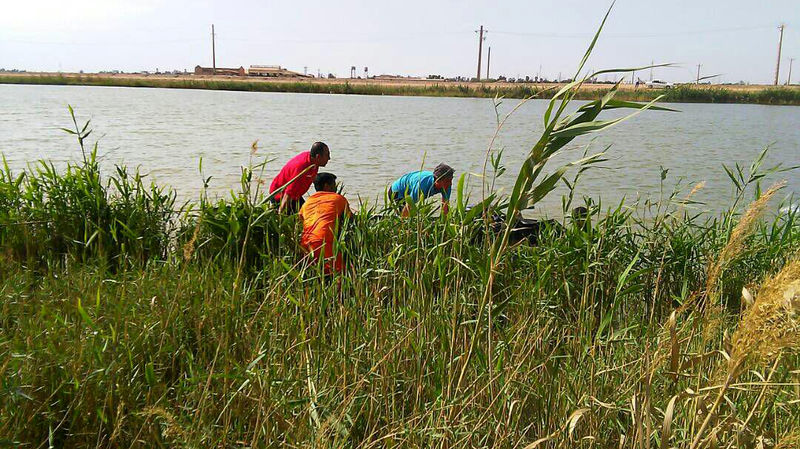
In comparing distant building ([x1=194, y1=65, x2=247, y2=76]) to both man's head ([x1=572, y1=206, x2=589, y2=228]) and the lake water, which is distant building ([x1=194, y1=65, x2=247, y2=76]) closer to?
the lake water

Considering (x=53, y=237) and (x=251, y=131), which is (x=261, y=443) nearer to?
(x=53, y=237)

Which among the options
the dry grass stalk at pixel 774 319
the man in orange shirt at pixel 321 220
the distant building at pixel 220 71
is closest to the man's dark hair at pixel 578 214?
the man in orange shirt at pixel 321 220

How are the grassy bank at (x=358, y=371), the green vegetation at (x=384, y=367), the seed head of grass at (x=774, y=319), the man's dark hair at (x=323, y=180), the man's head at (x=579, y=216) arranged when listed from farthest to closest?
the man's dark hair at (x=323, y=180), the man's head at (x=579, y=216), the grassy bank at (x=358, y=371), the green vegetation at (x=384, y=367), the seed head of grass at (x=774, y=319)

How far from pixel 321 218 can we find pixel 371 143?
38.3 feet

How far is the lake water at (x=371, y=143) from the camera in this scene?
35.0 feet

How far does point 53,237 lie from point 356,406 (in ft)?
9.96

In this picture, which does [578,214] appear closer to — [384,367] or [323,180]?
[323,180]

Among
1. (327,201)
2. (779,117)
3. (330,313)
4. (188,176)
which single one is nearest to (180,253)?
(327,201)

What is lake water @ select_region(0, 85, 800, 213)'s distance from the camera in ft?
35.0

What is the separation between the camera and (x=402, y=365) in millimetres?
2561

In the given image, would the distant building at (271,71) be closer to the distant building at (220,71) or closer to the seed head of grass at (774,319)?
the distant building at (220,71)

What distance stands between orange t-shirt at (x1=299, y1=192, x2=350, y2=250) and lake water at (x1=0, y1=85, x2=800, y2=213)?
300 centimetres

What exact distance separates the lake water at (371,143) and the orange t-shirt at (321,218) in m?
3.00

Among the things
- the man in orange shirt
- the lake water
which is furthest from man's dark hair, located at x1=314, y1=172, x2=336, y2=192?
the lake water
